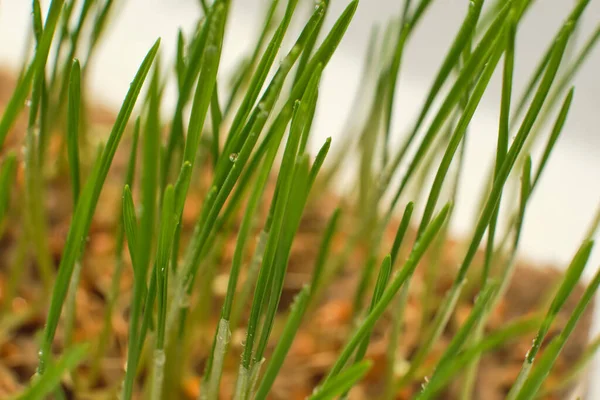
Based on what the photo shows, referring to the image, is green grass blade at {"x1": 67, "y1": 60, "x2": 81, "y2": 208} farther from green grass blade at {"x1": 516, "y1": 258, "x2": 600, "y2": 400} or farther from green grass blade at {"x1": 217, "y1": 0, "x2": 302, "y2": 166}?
green grass blade at {"x1": 516, "y1": 258, "x2": 600, "y2": 400}

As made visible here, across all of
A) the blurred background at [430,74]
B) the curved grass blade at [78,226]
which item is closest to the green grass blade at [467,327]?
the curved grass blade at [78,226]

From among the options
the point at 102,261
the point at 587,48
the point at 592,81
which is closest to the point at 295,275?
the point at 102,261

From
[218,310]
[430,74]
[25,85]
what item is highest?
[430,74]

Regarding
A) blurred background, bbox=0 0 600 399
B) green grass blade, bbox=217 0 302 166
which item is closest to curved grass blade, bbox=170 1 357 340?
green grass blade, bbox=217 0 302 166

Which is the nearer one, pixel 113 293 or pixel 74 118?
pixel 74 118

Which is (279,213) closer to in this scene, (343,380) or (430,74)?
(343,380)

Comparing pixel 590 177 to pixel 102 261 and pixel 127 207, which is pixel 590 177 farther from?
pixel 127 207

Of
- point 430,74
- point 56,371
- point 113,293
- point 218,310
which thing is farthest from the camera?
point 430,74

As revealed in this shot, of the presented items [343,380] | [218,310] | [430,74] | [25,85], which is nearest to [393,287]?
[343,380]
